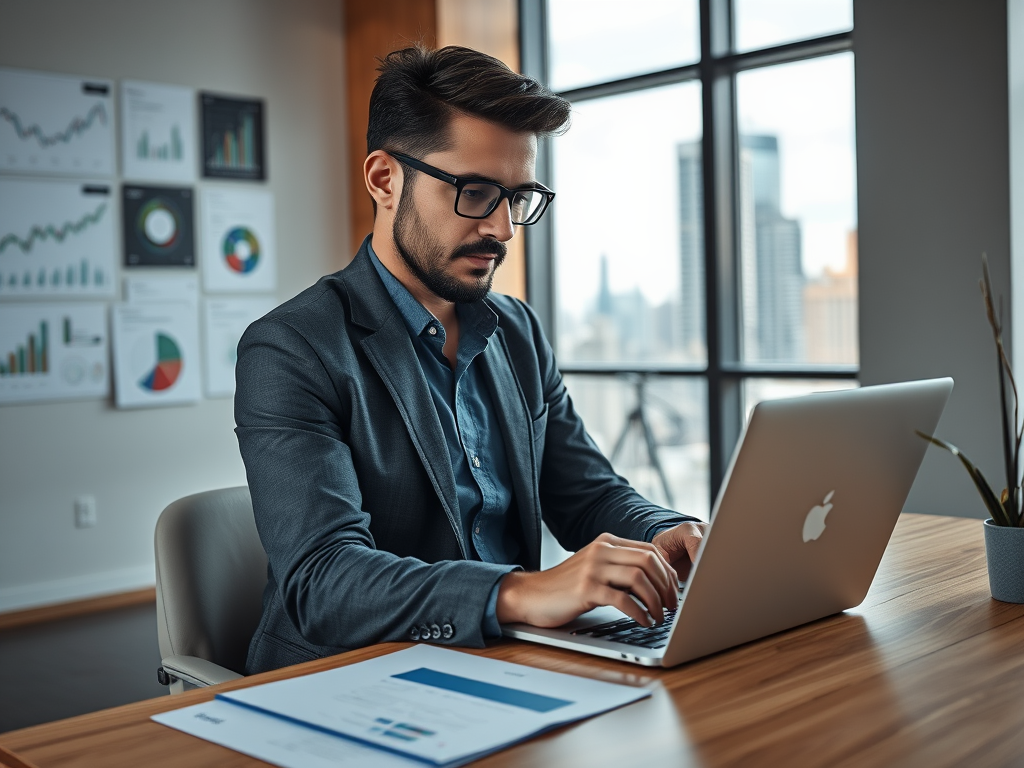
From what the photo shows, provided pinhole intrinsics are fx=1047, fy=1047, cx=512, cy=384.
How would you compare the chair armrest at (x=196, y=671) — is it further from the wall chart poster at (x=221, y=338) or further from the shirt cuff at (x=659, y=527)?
the wall chart poster at (x=221, y=338)

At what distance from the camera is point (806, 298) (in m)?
4.00

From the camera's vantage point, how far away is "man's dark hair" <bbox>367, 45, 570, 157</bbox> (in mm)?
1517

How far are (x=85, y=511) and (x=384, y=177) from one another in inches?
130

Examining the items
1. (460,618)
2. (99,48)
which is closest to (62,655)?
(99,48)

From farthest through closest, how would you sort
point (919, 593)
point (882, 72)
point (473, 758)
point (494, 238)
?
point (882, 72) → point (494, 238) → point (919, 593) → point (473, 758)

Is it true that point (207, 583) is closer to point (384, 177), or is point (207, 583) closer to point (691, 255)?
point (384, 177)

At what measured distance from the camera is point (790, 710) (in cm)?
91

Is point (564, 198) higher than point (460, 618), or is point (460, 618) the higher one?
point (564, 198)

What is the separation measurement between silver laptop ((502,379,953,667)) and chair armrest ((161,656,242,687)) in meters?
0.42

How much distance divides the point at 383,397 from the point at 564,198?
141 inches

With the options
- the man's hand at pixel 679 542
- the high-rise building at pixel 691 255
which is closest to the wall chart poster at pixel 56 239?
the high-rise building at pixel 691 255

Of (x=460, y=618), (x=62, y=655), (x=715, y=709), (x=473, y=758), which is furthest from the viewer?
(x=62, y=655)

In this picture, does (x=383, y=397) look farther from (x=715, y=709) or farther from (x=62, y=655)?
(x=62, y=655)

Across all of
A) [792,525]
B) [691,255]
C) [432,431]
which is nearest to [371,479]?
[432,431]
